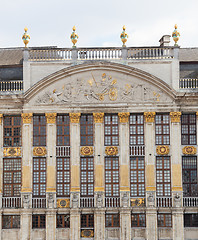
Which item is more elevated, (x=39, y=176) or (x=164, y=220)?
(x=39, y=176)

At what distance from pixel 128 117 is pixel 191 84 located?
518 cm

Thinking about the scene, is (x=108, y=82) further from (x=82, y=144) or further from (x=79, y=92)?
(x=82, y=144)

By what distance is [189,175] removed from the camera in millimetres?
35656

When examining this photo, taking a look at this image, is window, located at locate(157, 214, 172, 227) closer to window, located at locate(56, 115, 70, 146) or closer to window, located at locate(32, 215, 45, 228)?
window, located at locate(32, 215, 45, 228)

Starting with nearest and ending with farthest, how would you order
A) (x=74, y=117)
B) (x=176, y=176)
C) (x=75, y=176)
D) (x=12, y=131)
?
(x=176, y=176), (x=75, y=176), (x=74, y=117), (x=12, y=131)

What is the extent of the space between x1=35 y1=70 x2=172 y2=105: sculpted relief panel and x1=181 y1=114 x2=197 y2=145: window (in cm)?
191

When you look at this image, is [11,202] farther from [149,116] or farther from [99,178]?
[149,116]

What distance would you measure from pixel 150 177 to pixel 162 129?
3550 mm

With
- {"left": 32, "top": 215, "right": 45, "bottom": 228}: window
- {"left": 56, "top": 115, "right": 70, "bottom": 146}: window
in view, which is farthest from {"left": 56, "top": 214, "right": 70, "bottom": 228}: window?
{"left": 56, "top": 115, "right": 70, "bottom": 146}: window

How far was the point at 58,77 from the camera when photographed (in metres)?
36.1

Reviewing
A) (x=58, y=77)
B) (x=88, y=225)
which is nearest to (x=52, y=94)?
(x=58, y=77)

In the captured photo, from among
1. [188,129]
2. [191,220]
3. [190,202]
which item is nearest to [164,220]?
[191,220]

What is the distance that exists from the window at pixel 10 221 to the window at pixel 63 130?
6006 mm

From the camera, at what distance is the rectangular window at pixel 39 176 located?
35594 millimetres
